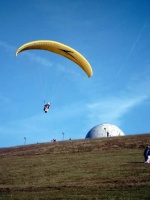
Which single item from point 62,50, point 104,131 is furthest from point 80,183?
point 104,131

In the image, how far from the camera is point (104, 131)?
A: 7256 cm

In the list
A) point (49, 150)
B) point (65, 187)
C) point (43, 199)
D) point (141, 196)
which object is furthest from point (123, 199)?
point (49, 150)

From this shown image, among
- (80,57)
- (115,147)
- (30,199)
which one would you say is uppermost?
(80,57)

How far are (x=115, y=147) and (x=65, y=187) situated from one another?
27.7m

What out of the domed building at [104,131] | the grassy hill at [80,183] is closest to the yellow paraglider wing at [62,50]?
the grassy hill at [80,183]

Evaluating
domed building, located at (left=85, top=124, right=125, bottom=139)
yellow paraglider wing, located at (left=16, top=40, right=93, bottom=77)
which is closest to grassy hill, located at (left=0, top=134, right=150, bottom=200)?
yellow paraglider wing, located at (left=16, top=40, right=93, bottom=77)

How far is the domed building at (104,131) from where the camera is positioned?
7208 cm

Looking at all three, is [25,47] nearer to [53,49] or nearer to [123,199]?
[53,49]

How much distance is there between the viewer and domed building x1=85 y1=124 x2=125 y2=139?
72081 millimetres

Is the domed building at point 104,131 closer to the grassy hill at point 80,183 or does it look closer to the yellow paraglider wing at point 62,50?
the grassy hill at point 80,183

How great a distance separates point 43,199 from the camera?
17891mm

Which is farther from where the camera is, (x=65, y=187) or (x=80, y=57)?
(x=80, y=57)

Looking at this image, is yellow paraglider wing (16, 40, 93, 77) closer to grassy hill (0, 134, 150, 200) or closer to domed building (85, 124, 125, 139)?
grassy hill (0, 134, 150, 200)

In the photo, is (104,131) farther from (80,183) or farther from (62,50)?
(80,183)
